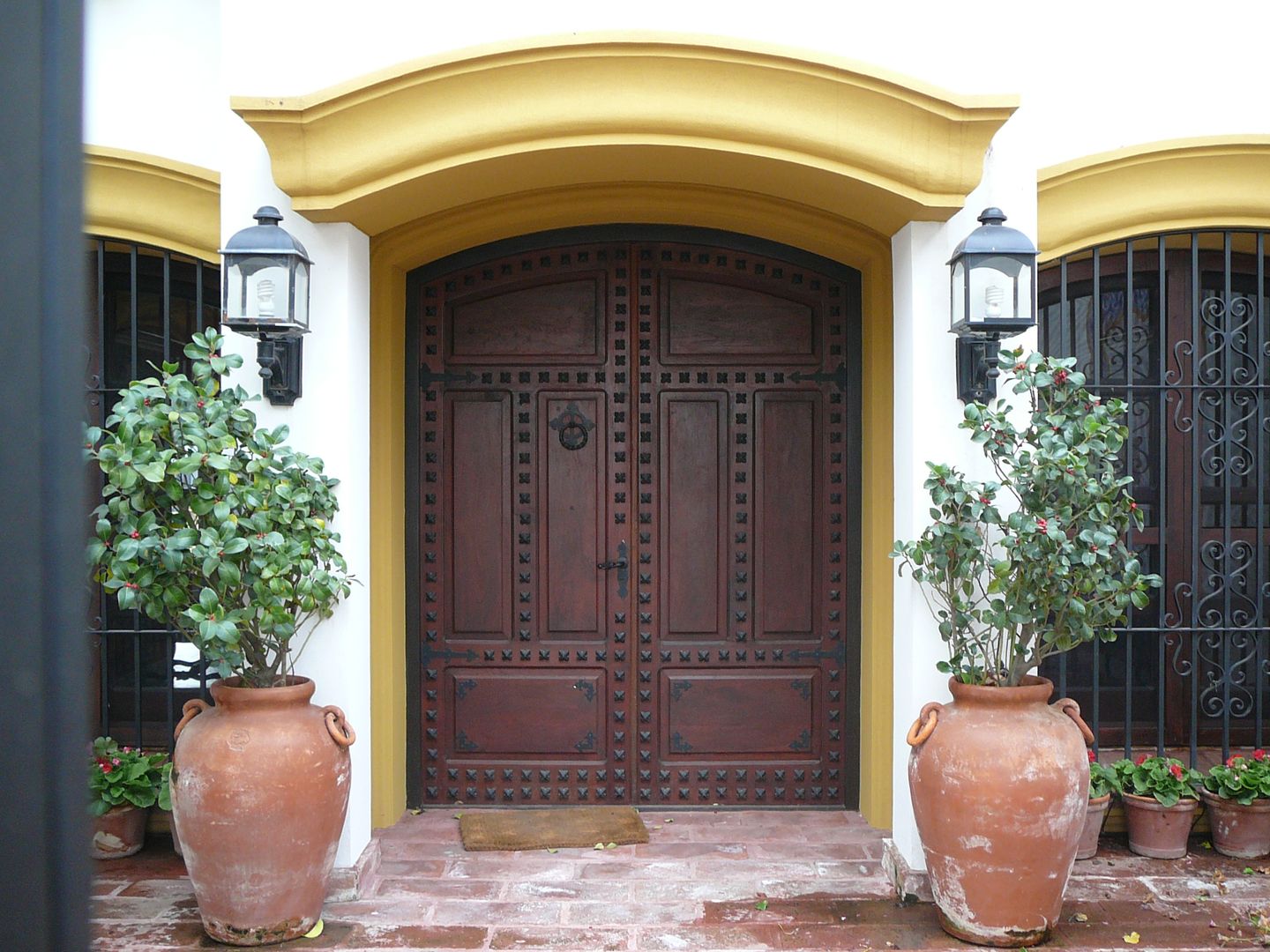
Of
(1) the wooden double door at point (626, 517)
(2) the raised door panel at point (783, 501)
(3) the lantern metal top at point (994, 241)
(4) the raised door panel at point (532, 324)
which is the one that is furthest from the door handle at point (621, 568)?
(3) the lantern metal top at point (994, 241)

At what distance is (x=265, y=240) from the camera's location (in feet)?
13.5

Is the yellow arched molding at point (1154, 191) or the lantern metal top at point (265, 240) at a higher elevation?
the yellow arched molding at point (1154, 191)

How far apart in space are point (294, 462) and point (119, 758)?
1.88m

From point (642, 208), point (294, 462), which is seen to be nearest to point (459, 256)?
point (642, 208)

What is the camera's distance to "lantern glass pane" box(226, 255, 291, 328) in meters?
4.09

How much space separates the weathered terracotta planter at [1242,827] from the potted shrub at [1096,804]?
0.43 metres

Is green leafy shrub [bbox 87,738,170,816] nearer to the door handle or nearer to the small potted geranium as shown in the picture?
the door handle

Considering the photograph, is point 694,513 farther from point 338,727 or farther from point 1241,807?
point 1241,807

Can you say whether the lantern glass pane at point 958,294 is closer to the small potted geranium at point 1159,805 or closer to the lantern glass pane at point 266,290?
the small potted geranium at point 1159,805

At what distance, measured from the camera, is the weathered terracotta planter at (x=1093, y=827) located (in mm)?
4738

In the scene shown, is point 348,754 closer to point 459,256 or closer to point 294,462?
point 294,462

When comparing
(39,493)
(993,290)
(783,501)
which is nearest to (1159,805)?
(783,501)

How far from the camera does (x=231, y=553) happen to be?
374 cm

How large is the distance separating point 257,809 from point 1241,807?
423 cm
